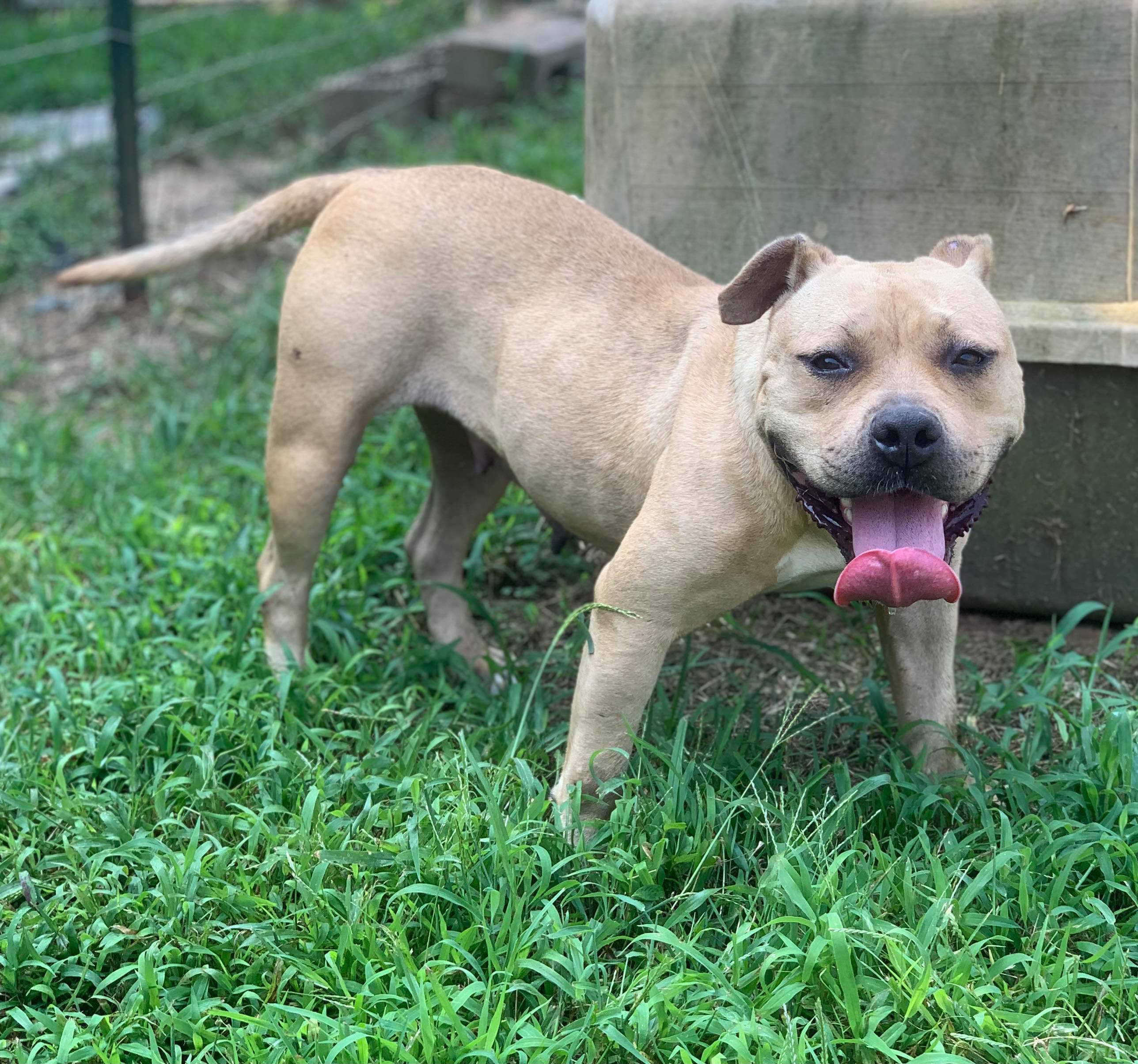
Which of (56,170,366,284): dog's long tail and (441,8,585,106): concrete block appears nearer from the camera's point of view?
(56,170,366,284): dog's long tail

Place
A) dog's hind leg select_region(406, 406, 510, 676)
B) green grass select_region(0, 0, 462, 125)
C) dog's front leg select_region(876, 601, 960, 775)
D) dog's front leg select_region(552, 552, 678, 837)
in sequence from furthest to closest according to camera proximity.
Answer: green grass select_region(0, 0, 462, 125) < dog's hind leg select_region(406, 406, 510, 676) < dog's front leg select_region(876, 601, 960, 775) < dog's front leg select_region(552, 552, 678, 837)

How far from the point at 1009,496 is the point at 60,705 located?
2.76m

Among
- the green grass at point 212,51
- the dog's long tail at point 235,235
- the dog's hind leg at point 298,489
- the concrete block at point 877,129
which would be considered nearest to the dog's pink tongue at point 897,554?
the concrete block at point 877,129

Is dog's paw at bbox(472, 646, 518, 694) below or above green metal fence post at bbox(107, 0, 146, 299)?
below

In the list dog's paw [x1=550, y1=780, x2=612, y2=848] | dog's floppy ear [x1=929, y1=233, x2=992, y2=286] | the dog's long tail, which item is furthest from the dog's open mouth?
the dog's long tail

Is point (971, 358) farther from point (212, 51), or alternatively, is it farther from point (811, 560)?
point (212, 51)

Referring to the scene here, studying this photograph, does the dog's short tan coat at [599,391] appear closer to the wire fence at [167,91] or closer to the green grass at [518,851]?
the green grass at [518,851]

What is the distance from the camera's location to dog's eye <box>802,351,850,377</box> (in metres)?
2.78

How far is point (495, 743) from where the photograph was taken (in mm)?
3658

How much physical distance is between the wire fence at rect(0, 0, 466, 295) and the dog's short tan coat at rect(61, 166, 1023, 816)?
308cm

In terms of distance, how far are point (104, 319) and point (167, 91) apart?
7.96 ft

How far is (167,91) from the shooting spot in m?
8.65

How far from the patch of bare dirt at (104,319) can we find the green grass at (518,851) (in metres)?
2.09

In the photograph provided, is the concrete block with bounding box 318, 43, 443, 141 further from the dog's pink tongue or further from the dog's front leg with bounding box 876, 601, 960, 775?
the dog's pink tongue
